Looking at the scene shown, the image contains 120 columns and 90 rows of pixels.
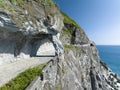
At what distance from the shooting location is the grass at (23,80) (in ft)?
40.0

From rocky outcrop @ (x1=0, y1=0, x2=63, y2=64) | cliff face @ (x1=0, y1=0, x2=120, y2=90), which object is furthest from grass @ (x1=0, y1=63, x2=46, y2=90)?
rocky outcrop @ (x1=0, y1=0, x2=63, y2=64)

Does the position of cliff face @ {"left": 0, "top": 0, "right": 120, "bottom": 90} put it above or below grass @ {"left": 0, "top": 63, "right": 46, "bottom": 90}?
above

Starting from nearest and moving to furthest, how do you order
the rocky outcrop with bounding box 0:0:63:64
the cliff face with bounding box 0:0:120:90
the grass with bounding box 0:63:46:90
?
the grass with bounding box 0:63:46:90 < the rocky outcrop with bounding box 0:0:63:64 < the cliff face with bounding box 0:0:120:90

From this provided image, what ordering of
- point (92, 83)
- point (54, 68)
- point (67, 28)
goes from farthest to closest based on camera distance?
point (67, 28), point (92, 83), point (54, 68)

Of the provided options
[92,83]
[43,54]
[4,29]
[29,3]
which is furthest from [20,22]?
[92,83]

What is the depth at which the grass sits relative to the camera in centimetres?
1219

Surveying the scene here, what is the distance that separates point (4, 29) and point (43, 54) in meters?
10.3

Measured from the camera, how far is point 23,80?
13523 mm

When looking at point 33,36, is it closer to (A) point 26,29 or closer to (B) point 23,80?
(A) point 26,29

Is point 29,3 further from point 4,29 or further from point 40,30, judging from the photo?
point 4,29

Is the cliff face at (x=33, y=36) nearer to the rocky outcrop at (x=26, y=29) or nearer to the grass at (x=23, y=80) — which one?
the rocky outcrop at (x=26, y=29)

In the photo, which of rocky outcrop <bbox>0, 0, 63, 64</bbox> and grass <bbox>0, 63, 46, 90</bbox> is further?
rocky outcrop <bbox>0, 0, 63, 64</bbox>

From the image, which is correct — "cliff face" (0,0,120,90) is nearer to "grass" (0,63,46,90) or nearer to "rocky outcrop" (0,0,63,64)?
"rocky outcrop" (0,0,63,64)

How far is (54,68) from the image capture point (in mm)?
17500
